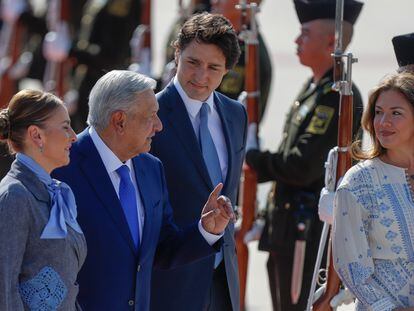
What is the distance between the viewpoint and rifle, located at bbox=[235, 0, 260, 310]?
6.19 metres

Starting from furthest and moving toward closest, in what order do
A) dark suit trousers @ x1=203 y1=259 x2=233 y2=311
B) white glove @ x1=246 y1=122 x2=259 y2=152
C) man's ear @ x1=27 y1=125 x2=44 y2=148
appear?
white glove @ x1=246 y1=122 x2=259 y2=152 → dark suit trousers @ x1=203 y1=259 x2=233 y2=311 → man's ear @ x1=27 y1=125 x2=44 y2=148

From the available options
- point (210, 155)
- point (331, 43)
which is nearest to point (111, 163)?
point (210, 155)

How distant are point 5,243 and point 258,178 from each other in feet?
7.87

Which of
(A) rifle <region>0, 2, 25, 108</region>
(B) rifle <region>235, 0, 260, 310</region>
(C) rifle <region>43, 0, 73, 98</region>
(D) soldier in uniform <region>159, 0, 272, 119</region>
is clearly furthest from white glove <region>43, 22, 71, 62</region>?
(B) rifle <region>235, 0, 260, 310</region>

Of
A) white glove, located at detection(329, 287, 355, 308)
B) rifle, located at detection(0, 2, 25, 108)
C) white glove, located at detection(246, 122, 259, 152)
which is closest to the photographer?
white glove, located at detection(329, 287, 355, 308)

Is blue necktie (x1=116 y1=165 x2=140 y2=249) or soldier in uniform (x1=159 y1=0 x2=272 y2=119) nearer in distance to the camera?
blue necktie (x1=116 y1=165 x2=140 y2=249)

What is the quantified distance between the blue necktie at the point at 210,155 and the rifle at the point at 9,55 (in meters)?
6.13

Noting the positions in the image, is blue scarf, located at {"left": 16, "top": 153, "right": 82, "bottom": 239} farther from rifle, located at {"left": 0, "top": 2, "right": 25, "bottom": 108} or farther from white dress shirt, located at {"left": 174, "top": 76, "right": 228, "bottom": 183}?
rifle, located at {"left": 0, "top": 2, "right": 25, "bottom": 108}

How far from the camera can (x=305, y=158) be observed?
567 centimetres

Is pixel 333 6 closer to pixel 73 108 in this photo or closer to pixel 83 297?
pixel 83 297

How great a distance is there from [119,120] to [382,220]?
0.83 meters

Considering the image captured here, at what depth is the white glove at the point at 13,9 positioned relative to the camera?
11271 millimetres

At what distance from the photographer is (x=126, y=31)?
33.7 feet

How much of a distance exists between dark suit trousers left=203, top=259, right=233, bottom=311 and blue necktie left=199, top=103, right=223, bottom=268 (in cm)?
3
